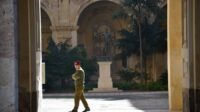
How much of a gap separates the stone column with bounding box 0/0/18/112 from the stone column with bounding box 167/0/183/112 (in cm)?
703

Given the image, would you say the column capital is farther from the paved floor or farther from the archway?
the paved floor

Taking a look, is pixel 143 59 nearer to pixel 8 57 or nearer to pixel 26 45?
pixel 26 45

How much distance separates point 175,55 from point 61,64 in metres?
17.0

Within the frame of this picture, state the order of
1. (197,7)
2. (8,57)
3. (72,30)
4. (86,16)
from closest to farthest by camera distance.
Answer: (8,57) < (197,7) < (72,30) < (86,16)

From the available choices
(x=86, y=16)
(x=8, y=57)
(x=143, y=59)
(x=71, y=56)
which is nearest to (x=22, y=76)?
(x=8, y=57)

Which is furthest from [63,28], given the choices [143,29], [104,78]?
[104,78]

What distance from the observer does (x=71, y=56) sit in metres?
33.6

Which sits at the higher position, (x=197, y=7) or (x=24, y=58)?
(x=197, y=7)

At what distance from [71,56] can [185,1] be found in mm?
19754

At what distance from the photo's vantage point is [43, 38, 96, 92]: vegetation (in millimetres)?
32875

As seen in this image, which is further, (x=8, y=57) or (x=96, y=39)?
(x=96, y=39)

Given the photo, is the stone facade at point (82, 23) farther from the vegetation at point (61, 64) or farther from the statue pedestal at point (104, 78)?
the statue pedestal at point (104, 78)

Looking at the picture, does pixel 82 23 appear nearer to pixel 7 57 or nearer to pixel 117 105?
pixel 117 105

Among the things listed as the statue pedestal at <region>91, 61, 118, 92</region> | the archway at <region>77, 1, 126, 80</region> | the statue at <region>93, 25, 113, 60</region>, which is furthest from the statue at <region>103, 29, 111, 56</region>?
the statue pedestal at <region>91, 61, 118, 92</region>
